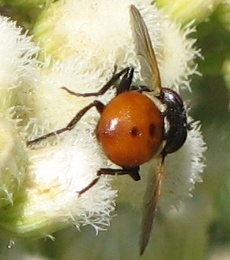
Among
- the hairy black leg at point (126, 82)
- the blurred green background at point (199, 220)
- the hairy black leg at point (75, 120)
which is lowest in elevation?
the blurred green background at point (199, 220)

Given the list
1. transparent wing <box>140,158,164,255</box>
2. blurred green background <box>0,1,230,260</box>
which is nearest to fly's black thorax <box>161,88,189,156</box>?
transparent wing <box>140,158,164,255</box>

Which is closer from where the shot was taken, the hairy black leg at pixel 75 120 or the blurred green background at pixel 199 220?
the hairy black leg at pixel 75 120

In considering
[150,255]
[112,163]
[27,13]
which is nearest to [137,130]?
[112,163]

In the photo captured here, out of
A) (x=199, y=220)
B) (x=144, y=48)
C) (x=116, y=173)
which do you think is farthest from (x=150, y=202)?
(x=199, y=220)

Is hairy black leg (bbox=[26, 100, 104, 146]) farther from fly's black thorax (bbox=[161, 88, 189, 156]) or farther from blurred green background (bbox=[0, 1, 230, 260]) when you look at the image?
blurred green background (bbox=[0, 1, 230, 260])

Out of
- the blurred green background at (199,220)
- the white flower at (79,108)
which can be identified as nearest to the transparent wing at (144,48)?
the white flower at (79,108)

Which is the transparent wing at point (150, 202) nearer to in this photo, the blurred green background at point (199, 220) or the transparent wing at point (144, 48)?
the transparent wing at point (144, 48)
